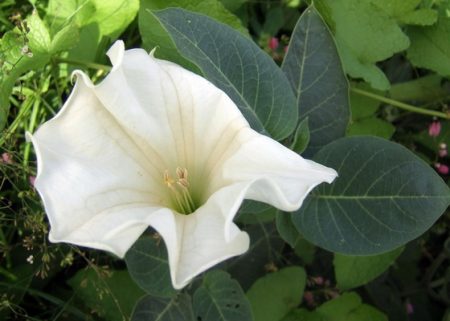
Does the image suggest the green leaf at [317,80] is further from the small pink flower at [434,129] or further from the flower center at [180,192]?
the small pink flower at [434,129]

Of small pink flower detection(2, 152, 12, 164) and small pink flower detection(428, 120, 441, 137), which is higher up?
small pink flower detection(2, 152, 12, 164)

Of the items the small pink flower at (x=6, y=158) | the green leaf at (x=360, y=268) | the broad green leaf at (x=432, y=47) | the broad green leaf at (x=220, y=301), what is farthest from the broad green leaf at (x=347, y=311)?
the small pink flower at (x=6, y=158)

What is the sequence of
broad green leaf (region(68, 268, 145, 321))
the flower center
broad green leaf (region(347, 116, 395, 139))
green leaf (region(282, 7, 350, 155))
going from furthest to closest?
1. broad green leaf (region(347, 116, 395, 139))
2. broad green leaf (region(68, 268, 145, 321))
3. green leaf (region(282, 7, 350, 155))
4. the flower center

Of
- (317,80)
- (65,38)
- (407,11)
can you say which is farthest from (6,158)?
(407,11)

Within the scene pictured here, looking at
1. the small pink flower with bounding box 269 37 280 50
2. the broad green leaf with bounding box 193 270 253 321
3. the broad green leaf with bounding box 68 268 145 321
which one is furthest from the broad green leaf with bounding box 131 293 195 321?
the small pink flower with bounding box 269 37 280 50

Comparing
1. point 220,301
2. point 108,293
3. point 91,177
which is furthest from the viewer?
point 108,293

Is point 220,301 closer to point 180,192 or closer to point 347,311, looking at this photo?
point 180,192

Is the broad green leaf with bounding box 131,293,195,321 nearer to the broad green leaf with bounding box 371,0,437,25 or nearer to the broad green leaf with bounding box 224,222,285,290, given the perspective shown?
the broad green leaf with bounding box 224,222,285,290
